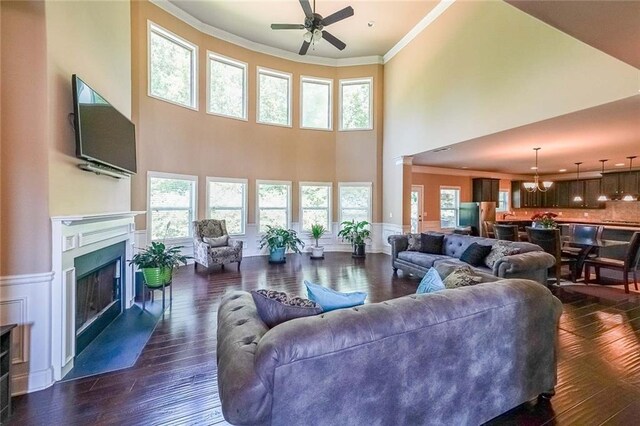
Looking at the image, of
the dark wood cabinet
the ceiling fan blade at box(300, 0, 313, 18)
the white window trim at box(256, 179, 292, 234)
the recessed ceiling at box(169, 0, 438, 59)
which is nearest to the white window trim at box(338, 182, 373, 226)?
the white window trim at box(256, 179, 292, 234)

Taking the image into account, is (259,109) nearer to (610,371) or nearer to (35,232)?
(35,232)

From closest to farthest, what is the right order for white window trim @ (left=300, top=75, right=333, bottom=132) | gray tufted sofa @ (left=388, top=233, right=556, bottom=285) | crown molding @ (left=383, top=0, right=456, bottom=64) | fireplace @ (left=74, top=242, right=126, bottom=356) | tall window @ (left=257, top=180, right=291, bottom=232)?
1. fireplace @ (left=74, top=242, right=126, bottom=356)
2. gray tufted sofa @ (left=388, top=233, right=556, bottom=285)
3. crown molding @ (left=383, top=0, right=456, bottom=64)
4. tall window @ (left=257, top=180, right=291, bottom=232)
5. white window trim @ (left=300, top=75, right=333, bottom=132)

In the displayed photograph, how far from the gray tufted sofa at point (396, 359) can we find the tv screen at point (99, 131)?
1995 millimetres

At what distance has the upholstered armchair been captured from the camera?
5727 mm

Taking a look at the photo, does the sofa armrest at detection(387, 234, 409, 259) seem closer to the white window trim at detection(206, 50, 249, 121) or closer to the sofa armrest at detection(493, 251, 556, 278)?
the sofa armrest at detection(493, 251, 556, 278)

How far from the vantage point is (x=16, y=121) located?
2135mm

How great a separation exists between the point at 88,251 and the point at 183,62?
214 inches

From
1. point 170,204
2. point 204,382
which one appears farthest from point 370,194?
point 204,382

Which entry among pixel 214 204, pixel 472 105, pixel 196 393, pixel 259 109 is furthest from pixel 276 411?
pixel 259 109

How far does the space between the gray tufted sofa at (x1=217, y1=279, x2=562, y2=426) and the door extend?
7441mm

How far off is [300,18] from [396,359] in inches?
288

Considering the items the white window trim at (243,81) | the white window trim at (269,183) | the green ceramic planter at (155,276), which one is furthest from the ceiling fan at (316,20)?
the green ceramic planter at (155,276)

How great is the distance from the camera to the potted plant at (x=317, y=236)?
7.40 meters

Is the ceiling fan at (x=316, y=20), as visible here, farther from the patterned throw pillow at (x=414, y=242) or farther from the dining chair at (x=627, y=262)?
the dining chair at (x=627, y=262)
